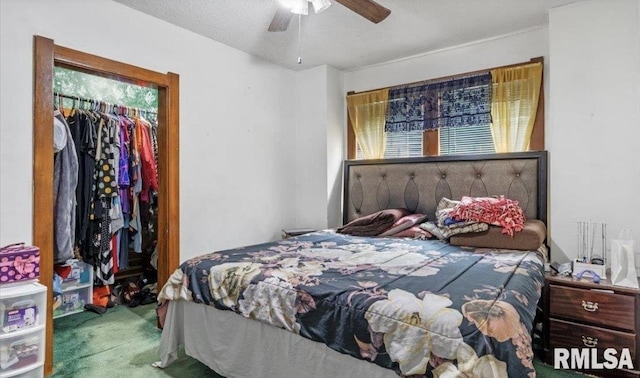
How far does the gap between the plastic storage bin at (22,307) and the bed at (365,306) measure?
23.0 inches

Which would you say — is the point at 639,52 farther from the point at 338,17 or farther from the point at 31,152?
the point at 31,152

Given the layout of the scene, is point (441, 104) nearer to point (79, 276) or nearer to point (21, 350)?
point (21, 350)

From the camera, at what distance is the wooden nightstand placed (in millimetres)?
1757

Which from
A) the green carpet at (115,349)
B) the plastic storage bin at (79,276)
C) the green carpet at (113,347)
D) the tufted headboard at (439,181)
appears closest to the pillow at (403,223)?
the tufted headboard at (439,181)

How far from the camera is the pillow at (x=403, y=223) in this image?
2732mm

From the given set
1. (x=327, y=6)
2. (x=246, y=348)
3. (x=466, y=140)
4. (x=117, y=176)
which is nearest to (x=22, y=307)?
(x=246, y=348)

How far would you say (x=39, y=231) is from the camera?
Result: 2.00 m

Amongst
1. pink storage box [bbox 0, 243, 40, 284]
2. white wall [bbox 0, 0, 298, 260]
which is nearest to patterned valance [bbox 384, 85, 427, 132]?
white wall [bbox 0, 0, 298, 260]

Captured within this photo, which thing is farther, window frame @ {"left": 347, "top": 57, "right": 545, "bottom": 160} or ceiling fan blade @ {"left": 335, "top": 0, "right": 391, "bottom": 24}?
window frame @ {"left": 347, "top": 57, "right": 545, "bottom": 160}

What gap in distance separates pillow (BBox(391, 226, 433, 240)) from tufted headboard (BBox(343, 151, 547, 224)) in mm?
416

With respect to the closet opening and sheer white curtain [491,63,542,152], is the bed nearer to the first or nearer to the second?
sheer white curtain [491,63,542,152]

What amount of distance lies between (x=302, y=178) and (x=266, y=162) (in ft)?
1.52

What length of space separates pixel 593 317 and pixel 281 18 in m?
2.40

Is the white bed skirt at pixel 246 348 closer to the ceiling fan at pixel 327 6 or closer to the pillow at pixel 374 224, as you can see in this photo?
the pillow at pixel 374 224
